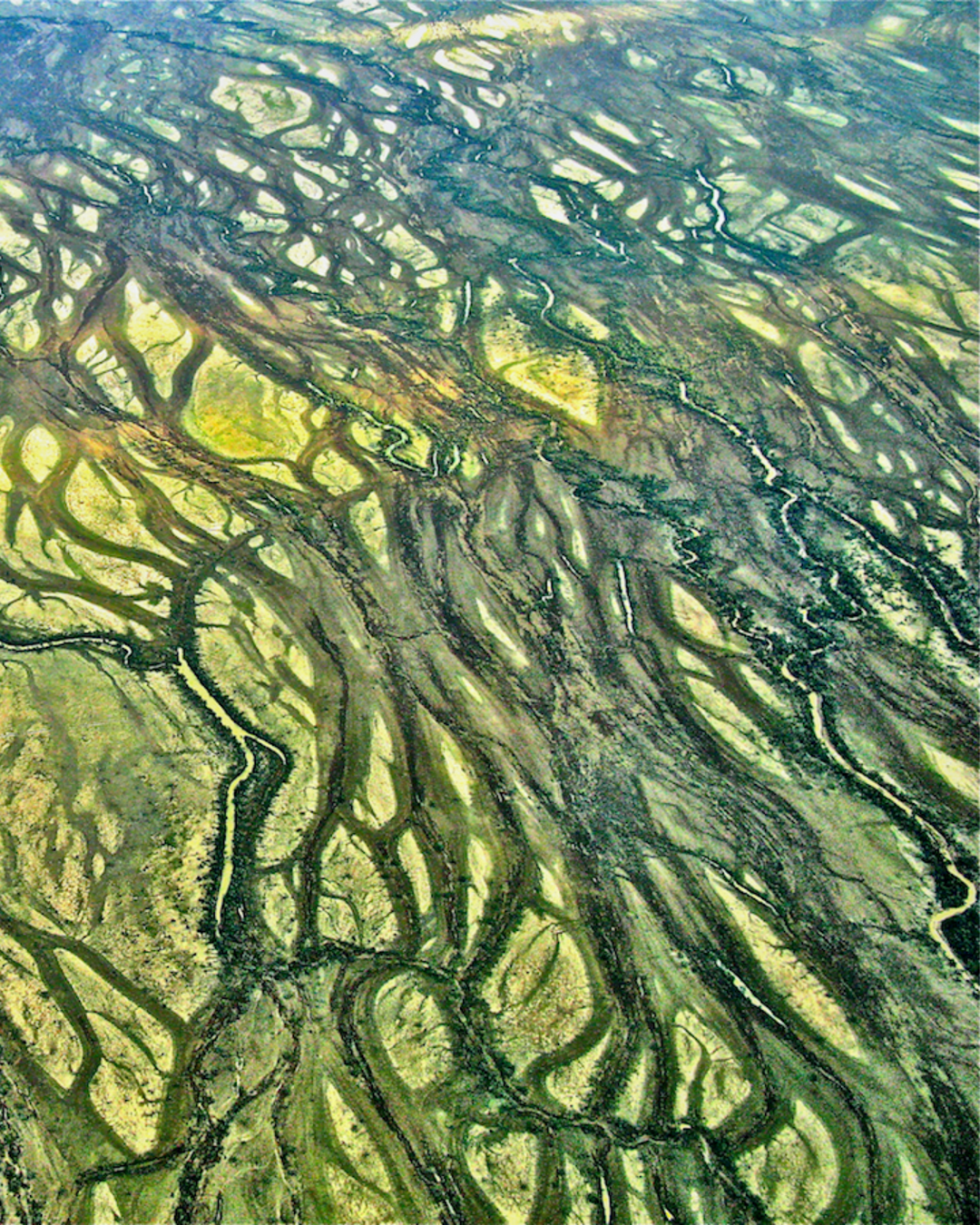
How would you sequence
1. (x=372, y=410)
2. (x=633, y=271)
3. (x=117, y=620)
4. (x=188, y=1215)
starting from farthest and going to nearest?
(x=633, y=271), (x=372, y=410), (x=117, y=620), (x=188, y=1215)

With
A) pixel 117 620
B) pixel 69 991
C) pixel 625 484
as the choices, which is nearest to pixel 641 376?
pixel 625 484

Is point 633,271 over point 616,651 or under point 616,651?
over

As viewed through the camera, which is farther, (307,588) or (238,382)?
(238,382)

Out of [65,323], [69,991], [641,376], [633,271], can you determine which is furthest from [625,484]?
[65,323]

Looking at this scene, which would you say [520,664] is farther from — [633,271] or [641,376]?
[633,271]

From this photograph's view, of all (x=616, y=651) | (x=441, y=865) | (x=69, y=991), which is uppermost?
(x=616, y=651)

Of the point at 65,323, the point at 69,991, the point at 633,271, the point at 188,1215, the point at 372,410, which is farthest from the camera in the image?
the point at 633,271

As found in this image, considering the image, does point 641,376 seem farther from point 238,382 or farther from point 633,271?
point 238,382
